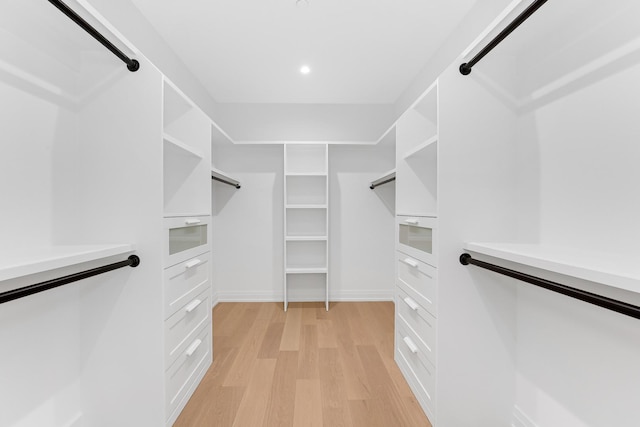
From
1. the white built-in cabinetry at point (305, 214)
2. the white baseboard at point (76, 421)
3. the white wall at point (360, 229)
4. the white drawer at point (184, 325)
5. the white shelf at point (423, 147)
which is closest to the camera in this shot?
the white baseboard at point (76, 421)

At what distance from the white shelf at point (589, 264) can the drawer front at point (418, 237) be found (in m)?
0.30

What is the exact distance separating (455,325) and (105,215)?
1.86 metres

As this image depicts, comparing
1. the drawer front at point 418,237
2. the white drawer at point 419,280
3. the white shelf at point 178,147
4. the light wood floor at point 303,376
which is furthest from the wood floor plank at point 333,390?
the white shelf at point 178,147

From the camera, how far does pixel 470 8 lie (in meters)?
1.91

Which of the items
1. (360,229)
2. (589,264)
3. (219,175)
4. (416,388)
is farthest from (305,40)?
(416,388)

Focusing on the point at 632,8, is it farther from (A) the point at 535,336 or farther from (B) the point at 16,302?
(B) the point at 16,302

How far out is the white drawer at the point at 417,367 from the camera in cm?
155

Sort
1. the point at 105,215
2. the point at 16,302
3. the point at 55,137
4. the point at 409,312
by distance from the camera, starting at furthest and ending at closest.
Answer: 1. the point at 409,312
2. the point at 105,215
3. the point at 55,137
4. the point at 16,302

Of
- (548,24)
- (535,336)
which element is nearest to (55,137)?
(548,24)

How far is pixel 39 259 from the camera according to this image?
94cm

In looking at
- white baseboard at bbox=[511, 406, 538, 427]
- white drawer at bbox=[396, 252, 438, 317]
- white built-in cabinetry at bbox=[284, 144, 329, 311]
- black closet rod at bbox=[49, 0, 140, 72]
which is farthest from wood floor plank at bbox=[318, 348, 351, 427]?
black closet rod at bbox=[49, 0, 140, 72]

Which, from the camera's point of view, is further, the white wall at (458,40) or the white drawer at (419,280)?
the white wall at (458,40)

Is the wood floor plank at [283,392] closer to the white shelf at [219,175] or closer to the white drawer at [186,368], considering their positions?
the white drawer at [186,368]

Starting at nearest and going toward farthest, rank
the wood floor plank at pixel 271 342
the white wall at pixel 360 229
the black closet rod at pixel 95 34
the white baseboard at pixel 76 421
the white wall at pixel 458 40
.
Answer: the black closet rod at pixel 95 34, the white baseboard at pixel 76 421, the white wall at pixel 458 40, the wood floor plank at pixel 271 342, the white wall at pixel 360 229
